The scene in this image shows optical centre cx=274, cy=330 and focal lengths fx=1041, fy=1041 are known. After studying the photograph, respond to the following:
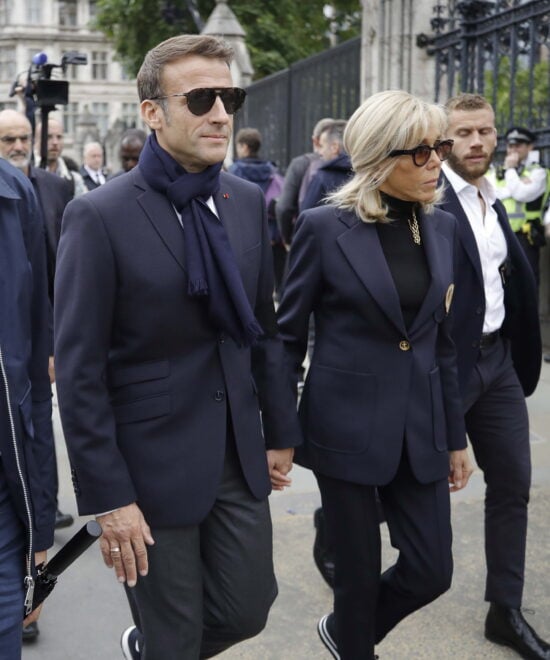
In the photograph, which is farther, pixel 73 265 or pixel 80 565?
pixel 80 565

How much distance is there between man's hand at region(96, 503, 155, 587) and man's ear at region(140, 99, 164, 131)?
96 cm

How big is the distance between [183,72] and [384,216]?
0.82 meters

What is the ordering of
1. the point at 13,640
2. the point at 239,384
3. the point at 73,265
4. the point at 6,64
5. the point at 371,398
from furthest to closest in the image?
the point at 6,64
the point at 371,398
the point at 239,384
the point at 73,265
the point at 13,640

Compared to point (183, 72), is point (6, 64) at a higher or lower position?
higher

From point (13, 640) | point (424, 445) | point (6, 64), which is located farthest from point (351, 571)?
point (6, 64)

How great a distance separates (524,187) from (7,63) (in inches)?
3127

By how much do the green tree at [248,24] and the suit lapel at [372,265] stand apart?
26705mm

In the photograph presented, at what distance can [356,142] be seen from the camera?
3.14 meters

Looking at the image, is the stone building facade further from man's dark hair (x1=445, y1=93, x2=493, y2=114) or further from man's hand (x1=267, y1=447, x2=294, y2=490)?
man's hand (x1=267, y1=447, x2=294, y2=490)

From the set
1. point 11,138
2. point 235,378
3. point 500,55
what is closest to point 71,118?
point 500,55

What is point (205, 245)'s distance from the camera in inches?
102

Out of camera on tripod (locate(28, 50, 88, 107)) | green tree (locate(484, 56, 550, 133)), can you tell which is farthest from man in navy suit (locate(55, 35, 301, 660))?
green tree (locate(484, 56, 550, 133))

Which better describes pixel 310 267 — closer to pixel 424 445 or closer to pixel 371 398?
pixel 371 398

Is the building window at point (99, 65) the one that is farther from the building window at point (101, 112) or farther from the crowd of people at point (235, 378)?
the crowd of people at point (235, 378)
